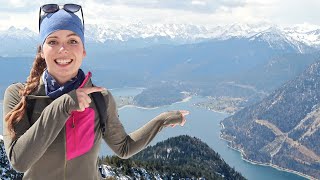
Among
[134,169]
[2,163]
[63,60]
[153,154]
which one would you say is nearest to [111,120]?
[63,60]

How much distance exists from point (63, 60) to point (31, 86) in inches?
14.3

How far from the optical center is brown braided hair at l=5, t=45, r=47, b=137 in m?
3.49

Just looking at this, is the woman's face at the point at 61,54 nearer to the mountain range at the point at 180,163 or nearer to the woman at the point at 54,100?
the woman at the point at 54,100

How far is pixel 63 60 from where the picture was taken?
12.3ft

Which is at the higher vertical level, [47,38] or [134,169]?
[47,38]

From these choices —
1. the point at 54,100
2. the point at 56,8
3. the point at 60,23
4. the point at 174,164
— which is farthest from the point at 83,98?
the point at 174,164

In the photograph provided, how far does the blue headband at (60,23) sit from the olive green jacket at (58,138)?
47 centimetres

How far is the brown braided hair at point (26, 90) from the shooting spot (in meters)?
3.49

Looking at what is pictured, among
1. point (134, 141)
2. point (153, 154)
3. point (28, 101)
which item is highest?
point (28, 101)

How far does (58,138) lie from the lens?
3.67 meters

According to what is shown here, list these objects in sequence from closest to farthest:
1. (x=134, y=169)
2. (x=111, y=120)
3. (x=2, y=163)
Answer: (x=111, y=120)
(x=2, y=163)
(x=134, y=169)

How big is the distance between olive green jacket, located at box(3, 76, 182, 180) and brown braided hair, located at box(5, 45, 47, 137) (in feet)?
0.16

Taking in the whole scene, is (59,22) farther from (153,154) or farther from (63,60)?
(153,154)

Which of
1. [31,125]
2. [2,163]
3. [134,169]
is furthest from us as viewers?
[134,169]
